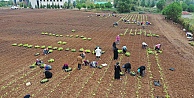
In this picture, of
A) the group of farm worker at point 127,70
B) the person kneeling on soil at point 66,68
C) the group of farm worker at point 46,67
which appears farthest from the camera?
the person kneeling on soil at point 66,68

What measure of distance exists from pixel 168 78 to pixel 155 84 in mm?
1903

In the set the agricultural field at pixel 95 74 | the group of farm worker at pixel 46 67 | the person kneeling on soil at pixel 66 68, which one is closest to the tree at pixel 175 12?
the agricultural field at pixel 95 74

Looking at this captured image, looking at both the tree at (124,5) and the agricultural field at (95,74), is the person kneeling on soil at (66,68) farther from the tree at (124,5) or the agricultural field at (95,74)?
the tree at (124,5)

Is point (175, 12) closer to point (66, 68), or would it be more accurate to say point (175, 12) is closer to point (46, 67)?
point (66, 68)

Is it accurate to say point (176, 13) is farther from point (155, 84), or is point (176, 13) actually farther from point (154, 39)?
point (155, 84)

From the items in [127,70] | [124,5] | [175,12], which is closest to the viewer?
[127,70]

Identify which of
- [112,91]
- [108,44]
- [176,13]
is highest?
[176,13]

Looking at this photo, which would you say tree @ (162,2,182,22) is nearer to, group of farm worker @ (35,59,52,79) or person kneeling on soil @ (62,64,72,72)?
person kneeling on soil @ (62,64,72,72)

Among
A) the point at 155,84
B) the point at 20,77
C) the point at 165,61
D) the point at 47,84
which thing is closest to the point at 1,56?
the point at 20,77

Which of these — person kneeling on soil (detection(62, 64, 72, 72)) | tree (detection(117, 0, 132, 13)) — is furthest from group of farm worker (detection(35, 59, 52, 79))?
tree (detection(117, 0, 132, 13))

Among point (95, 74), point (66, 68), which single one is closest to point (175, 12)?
point (95, 74)

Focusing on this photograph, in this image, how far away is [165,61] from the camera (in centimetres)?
1883

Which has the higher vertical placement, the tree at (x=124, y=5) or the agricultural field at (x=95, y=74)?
the tree at (x=124, y=5)

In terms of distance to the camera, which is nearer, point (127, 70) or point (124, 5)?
point (127, 70)
